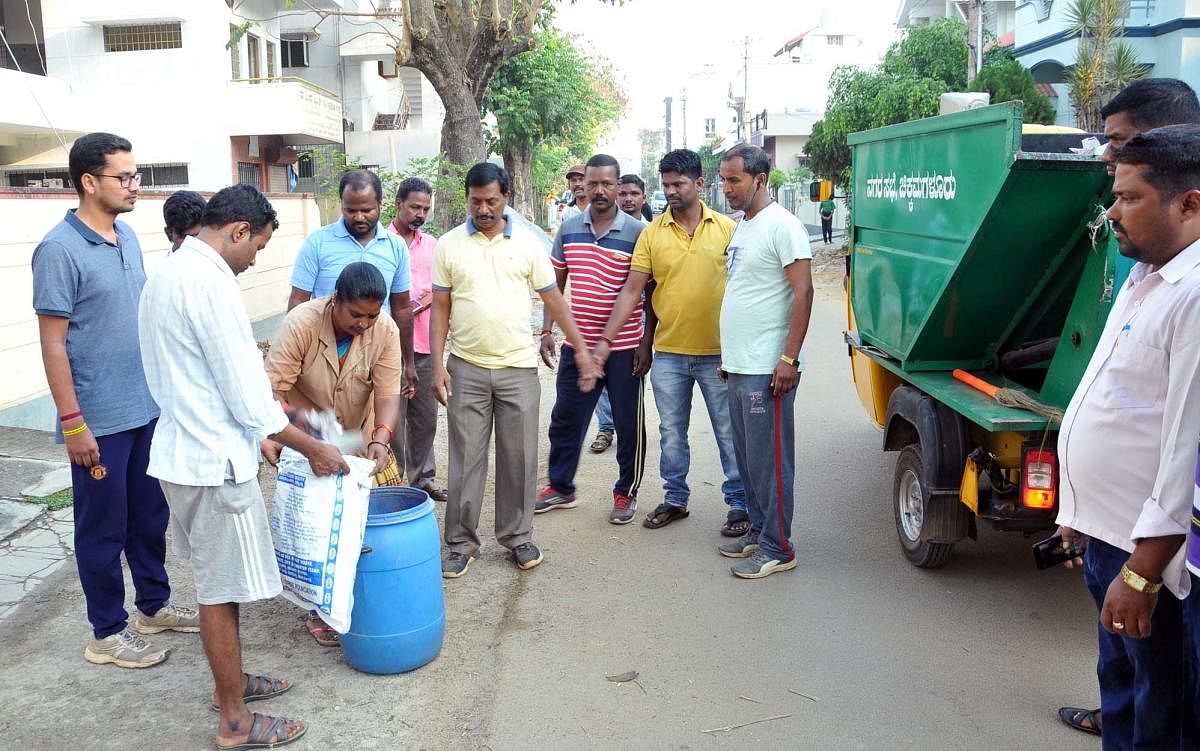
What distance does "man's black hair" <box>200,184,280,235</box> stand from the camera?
3.11m

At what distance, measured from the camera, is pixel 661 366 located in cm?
540

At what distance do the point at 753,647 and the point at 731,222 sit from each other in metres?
2.32

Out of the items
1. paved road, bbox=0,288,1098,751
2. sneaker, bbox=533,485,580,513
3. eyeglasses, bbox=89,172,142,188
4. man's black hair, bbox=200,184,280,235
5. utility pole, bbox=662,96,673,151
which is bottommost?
paved road, bbox=0,288,1098,751

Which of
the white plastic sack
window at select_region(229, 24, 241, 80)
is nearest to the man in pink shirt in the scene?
the white plastic sack

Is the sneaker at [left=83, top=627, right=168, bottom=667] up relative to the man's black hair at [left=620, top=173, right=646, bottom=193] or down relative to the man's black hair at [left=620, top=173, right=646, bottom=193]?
down

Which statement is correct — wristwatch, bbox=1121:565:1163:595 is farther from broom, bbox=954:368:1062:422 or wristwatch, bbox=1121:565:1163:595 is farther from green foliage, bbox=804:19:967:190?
green foliage, bbox=804:19:967:190

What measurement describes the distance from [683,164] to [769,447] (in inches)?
61.2

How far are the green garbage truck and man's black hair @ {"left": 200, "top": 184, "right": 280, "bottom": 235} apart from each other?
2725 mm

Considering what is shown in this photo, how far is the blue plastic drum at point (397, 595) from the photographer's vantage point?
3.57 m

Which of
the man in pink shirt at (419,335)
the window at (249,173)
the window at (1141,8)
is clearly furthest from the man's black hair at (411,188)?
the window at (1141,8)

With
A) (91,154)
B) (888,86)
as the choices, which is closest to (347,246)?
(91,154)

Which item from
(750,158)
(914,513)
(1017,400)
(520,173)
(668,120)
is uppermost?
(668,120)

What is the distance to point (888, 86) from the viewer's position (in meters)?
21.3

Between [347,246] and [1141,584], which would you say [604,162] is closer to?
[347,246]
